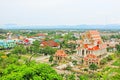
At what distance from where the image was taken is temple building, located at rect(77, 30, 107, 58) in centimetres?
2788

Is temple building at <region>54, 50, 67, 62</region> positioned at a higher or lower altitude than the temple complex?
lower

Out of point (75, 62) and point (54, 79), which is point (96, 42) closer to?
point (75, 62)

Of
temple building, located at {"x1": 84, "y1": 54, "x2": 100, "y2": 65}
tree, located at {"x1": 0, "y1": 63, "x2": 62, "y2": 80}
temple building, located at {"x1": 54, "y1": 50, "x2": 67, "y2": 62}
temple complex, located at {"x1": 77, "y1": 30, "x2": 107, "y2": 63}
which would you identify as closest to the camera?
tree, located at {"x1": 0, "y1": 63, "x2": 62, "y2": 80}

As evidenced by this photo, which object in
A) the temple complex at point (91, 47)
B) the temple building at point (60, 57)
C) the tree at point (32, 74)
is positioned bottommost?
the temple building at point (60, 57)

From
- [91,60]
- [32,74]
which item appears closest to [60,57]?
[91,60]

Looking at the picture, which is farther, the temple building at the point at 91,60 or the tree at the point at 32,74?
the temple building at the point at 91,60

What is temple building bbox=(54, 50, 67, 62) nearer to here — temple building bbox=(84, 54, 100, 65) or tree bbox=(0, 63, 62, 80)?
temple building bbox=(84, 54, 100, 65)

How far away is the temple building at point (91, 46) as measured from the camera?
27.9 metres

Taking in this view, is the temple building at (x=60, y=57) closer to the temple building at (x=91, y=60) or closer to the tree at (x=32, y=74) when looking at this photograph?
the temple building at (x=91, y=60)

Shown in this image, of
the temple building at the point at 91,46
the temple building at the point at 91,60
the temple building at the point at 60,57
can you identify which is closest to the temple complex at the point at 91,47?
the temple building at the point at 91,46

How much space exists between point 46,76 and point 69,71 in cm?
1363

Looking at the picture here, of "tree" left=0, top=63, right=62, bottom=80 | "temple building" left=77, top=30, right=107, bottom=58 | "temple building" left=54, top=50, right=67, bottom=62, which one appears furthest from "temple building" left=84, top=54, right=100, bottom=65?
"tree" left=0, top=63, right=62, bottom=80

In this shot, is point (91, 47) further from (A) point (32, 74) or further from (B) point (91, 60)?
(A) point (32, 74)

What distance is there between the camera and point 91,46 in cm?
2855
